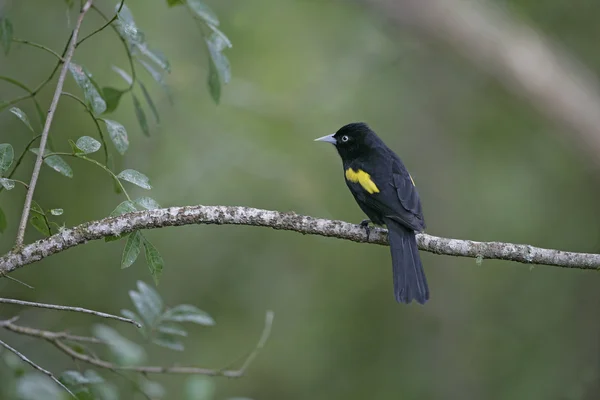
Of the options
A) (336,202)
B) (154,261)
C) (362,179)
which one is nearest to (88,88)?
(154,261)

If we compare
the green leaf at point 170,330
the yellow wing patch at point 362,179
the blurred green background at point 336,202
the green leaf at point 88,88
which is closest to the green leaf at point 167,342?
the green leaf at point 170,330

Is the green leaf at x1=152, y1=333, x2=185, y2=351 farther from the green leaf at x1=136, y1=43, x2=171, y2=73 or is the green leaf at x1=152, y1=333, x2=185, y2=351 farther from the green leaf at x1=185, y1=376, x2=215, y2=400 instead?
the green leaf at x1=136, y1=43, x2=171, y2=73

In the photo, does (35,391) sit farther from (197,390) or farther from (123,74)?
(123,74)

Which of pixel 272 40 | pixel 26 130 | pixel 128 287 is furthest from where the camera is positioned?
pixel 272 40

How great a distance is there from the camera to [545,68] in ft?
23.8

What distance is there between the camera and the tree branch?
2322 mm

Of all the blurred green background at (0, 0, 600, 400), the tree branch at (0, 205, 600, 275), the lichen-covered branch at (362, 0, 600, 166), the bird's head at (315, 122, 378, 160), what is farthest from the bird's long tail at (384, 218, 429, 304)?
the lichen-covered branch at (362, 0, 600, 166)

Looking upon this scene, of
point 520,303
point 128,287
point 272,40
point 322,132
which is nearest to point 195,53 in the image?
point 272,40

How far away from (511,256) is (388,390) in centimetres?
473

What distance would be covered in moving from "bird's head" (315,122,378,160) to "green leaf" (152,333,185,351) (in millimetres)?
2491

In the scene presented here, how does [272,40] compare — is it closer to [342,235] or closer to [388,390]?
[388,390]

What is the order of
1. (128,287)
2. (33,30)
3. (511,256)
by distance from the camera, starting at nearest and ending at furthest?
1. (511,256)
2. (33,30)
3. (128,287)

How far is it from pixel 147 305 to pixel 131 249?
0.89ft

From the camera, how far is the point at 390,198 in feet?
13.3
